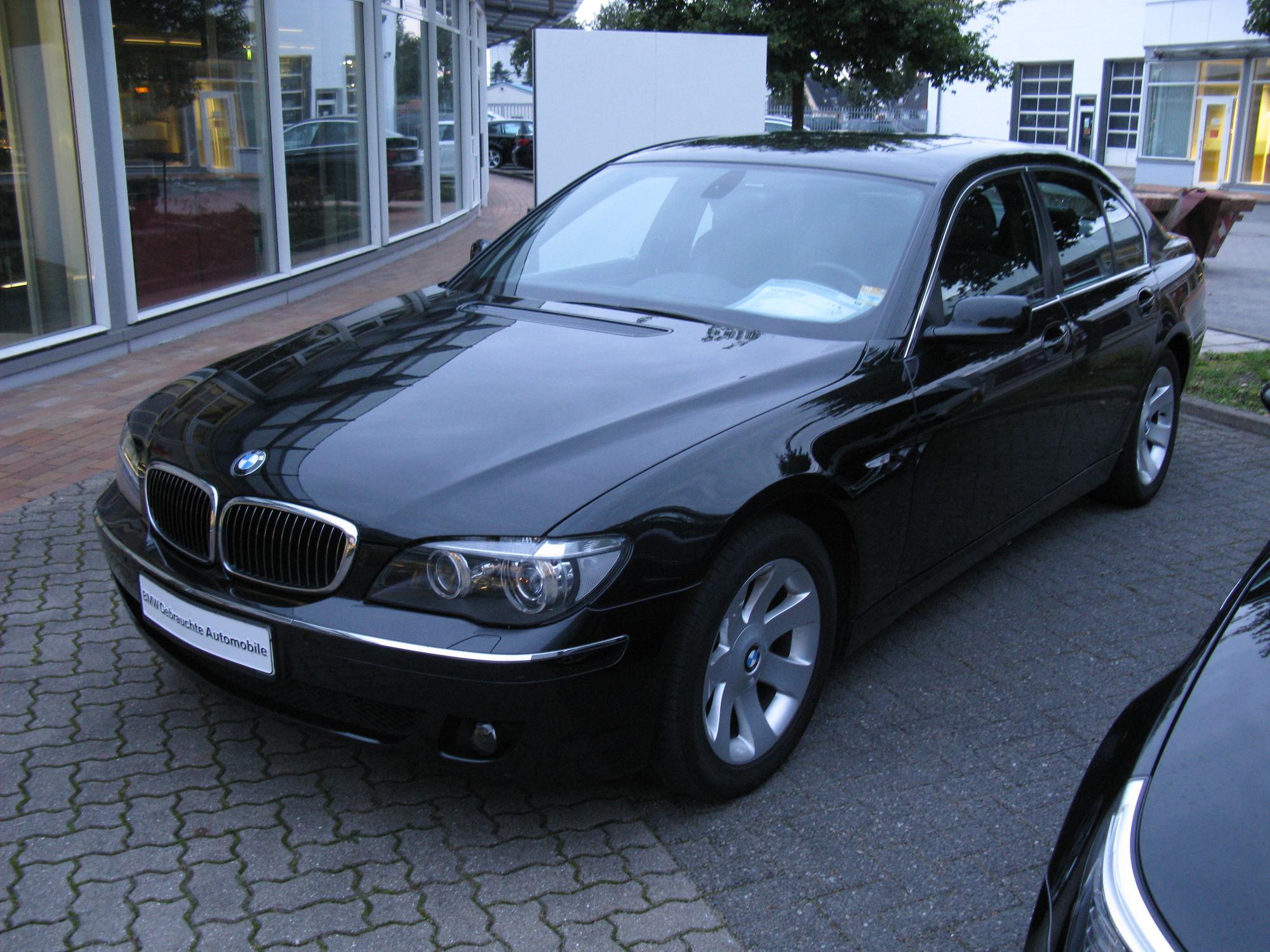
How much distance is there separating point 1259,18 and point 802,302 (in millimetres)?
28546

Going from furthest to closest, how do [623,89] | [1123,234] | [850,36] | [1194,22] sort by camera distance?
1. [1194,22]
2. [850,36]
3. [623,89]
4. [1123,234]

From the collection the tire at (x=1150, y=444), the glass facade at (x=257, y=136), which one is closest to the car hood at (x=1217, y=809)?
the tire at (x=1150, y=444)

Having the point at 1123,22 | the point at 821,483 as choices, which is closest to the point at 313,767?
the point at 821,483

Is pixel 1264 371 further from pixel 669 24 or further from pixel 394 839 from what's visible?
pixel 669 24

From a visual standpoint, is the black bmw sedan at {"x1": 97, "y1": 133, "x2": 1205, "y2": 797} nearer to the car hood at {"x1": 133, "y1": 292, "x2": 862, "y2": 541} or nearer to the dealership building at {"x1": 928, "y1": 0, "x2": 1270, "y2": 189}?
the car hood at {"x1": 133, "y1": 292, "x2": 862, "y2": 541}

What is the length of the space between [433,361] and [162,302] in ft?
19.5

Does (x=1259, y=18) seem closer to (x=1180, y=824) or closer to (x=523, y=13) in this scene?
(x=523, y=13)

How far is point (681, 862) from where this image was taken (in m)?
2.91

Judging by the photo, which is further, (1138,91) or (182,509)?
(1138,91)

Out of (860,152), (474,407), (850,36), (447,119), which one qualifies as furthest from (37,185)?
(850,36)

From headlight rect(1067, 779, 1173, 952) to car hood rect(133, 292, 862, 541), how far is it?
1270 millimetres

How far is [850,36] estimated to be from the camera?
14.5 metres

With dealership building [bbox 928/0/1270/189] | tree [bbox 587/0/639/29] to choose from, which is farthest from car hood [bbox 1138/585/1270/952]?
tree [bbox 587/0/639/29]

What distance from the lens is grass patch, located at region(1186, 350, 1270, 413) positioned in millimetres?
7527
